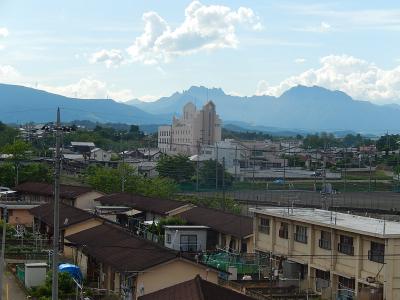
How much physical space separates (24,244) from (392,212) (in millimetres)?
19336

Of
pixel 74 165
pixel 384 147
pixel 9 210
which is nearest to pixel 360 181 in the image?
pixel 384 147

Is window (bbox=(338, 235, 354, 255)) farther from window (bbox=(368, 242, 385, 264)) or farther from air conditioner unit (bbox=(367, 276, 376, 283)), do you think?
air conditioner unit (bbox=(367, 276, 376, 283))

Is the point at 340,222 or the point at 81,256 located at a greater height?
the point at 340,222

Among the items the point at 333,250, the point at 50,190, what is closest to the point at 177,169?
the point at 50,190

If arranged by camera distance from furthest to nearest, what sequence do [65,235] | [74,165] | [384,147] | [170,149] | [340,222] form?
[170,149], [384,147], [74,165], [65,235], [340,222]

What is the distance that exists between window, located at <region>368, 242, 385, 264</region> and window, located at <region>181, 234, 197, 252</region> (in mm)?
8822

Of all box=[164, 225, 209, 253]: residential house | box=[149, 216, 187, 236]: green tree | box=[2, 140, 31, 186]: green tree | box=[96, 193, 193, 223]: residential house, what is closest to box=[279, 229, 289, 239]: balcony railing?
box=[164, 225, 209, 253]: residential house

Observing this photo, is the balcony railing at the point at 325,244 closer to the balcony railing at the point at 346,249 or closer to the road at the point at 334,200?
Result: the balcony railing at the point at 346,249

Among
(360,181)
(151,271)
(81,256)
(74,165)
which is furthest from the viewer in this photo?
(74,165)

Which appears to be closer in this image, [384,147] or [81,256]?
[81,256]

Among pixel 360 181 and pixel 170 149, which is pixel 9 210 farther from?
pixel 170 149

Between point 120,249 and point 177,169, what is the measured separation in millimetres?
43435

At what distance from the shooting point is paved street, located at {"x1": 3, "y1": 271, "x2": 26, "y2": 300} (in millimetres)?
19062

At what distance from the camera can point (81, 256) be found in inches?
893
